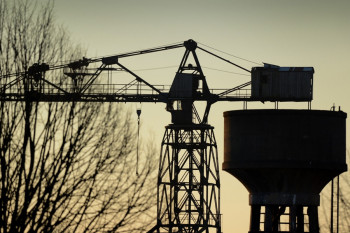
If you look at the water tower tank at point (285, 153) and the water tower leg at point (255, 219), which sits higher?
the water tower tank at point (285, 153)

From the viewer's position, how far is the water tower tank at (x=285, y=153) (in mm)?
102875

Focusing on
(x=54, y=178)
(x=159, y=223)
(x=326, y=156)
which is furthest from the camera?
(x=159, y=223)

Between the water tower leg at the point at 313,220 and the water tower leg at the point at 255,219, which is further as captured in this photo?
the water tower leg at the point at 255,219

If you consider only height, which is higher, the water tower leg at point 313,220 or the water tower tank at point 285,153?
the water tower tank at point 285,153

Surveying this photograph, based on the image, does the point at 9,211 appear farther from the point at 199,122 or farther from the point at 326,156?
the point at 199,122

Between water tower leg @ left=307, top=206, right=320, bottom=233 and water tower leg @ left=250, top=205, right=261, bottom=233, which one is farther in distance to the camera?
water tower leg @ left=250, top=205, right=261, bottom=233

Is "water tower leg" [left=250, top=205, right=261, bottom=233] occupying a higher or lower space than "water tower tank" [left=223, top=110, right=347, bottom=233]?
lower

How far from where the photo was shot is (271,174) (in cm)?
10344

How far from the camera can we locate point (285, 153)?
103 m

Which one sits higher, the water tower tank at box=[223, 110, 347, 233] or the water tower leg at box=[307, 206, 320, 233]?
the water tower tank at box=[223, 110, 347, 233]

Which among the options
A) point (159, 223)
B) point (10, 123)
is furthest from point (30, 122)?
point (159, 223)

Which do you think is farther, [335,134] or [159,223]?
[159,223]

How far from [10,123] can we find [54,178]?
9.62ft

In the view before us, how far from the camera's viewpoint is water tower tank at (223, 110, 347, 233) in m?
103
